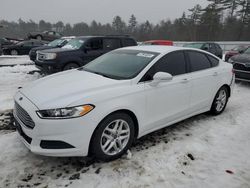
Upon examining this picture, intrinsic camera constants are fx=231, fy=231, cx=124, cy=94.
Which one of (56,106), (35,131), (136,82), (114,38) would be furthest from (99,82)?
(114,38)

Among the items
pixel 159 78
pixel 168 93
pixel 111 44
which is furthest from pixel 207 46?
pixel 159 78

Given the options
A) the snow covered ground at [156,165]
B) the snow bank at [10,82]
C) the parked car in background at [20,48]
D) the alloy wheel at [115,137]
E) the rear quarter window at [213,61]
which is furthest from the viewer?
the parked car in background at [20,48]

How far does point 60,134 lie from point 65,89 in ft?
2.36

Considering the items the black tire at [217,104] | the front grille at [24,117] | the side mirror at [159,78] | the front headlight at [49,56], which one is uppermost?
the side mirror at [159,78]

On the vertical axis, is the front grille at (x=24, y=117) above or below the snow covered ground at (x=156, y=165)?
above

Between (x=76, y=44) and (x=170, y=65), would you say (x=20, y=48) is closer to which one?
(x=76, y=44)

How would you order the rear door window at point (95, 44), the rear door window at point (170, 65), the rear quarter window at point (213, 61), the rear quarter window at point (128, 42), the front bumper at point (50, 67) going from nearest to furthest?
the rear door window at point (170, 65) < the rear quarter window at point (213, 61) < the front bumper at point (50, 67) < the rear door window at point (95, 44) < the rear quarter window at point (128, 42)

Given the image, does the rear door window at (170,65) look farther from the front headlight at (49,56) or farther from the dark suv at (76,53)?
the front headlight at (49,56)


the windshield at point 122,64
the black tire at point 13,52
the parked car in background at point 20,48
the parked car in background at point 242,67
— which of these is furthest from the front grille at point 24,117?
the black tire at point 13,52

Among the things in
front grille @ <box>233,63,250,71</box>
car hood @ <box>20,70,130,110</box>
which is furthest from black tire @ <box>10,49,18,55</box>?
car hood @ <box>20,70,130,110</box>

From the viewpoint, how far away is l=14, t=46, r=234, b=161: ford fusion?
9.64 feet

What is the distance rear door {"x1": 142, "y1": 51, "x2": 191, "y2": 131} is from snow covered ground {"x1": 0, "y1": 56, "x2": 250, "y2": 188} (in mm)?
432

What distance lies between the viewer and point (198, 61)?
4805 mm

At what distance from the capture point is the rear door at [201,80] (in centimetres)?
453
